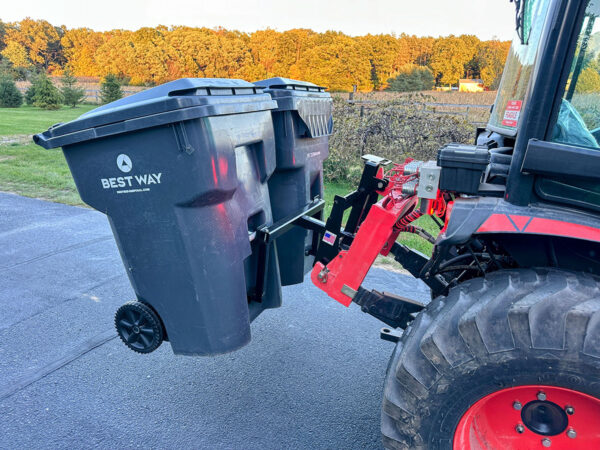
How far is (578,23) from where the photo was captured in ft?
5.29

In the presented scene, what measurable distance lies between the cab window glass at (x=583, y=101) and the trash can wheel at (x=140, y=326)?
2.21m

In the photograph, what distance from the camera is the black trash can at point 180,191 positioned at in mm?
2115

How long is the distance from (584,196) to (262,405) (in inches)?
82.9

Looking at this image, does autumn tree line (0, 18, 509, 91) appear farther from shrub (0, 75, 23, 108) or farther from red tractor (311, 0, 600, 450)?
shrub (0, 75, 23, 108)

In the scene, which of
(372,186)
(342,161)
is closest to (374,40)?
(342,161)

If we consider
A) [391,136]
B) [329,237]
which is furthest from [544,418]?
[391,136]

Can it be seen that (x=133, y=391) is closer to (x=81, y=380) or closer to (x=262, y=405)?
(x=81, y=380)

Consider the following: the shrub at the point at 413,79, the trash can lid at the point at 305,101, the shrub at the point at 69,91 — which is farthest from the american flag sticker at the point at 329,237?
the shrub at the point at 69,91

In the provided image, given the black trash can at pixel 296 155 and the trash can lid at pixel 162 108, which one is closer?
the trash can lid at pixel 162 108

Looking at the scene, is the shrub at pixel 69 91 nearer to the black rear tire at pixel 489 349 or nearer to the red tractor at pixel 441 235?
the red tractor at pixel 441 235

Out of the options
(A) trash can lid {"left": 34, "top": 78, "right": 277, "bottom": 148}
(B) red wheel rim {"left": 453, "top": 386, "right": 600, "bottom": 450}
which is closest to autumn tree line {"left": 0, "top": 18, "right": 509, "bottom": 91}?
(A) trash can lid {"left": 34, "top": 78, "right": 277, "bottom": 148}

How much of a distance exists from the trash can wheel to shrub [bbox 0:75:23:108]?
36.1m

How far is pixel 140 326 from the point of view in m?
2.54

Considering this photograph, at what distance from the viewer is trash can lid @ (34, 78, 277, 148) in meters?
2.06
